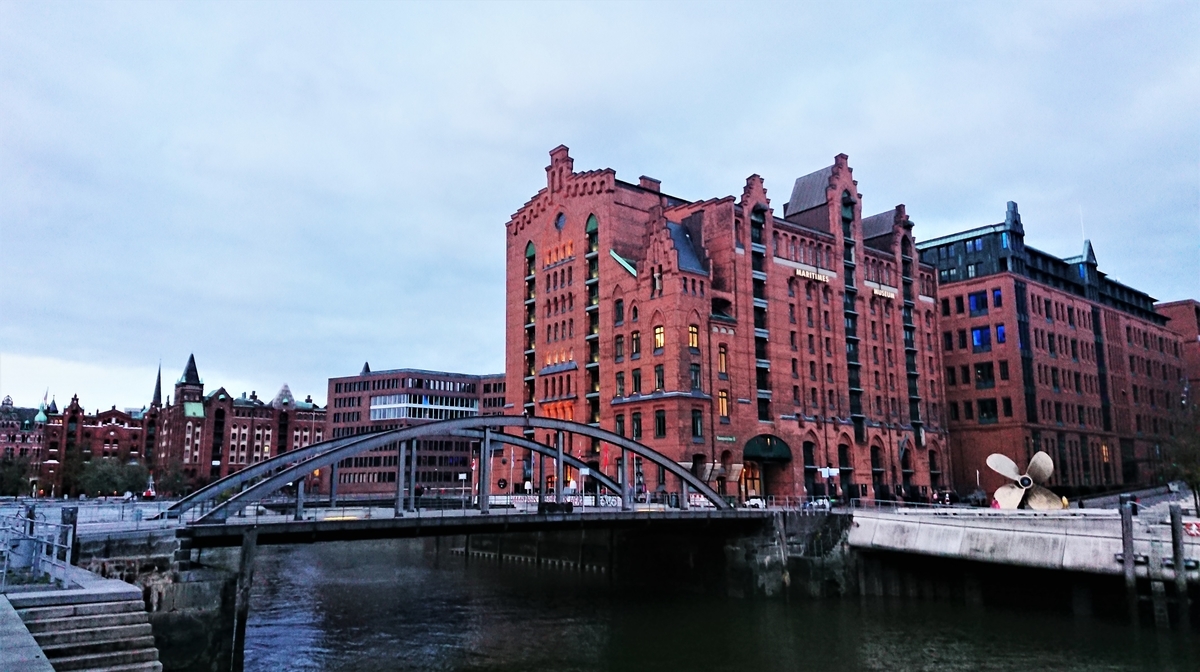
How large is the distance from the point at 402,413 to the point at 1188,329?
12224 cm

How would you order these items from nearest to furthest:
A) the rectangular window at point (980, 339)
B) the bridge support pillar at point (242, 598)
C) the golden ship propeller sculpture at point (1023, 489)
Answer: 1. the bridge support pillar at point (242, 598)
2. the golden ship propeller sculpture at point (1023, 489)
3. the rectangular window at point (980, 339)

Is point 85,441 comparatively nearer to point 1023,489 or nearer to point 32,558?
point 32,558

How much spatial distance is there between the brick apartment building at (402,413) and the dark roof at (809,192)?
64526mm

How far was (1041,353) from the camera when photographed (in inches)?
3415

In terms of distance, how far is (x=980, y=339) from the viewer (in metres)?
87.8

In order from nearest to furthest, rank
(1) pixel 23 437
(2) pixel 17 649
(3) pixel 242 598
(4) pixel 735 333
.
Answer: (2) pixel 17 649 < (3) pixel 242 598 < (4) pixel 735 333 < (1) pixel 23 437

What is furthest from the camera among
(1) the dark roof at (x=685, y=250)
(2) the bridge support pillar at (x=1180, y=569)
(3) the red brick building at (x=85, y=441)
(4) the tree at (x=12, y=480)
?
(3) the red brick building at (x=85, y=441)

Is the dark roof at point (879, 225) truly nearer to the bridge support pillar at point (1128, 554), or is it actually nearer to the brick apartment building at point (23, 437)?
the bridge support pillar at point (1128, 554)

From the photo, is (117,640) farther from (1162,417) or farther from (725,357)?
(1162,417)

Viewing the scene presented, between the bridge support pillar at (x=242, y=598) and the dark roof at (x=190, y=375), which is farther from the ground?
the dark roof at (x=190, y=375)

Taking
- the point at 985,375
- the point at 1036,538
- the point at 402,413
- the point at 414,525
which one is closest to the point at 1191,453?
the point at 1036,538

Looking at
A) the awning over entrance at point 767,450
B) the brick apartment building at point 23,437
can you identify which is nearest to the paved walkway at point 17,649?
the awning over entrance at point 767,450

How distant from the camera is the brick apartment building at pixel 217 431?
6122 inches

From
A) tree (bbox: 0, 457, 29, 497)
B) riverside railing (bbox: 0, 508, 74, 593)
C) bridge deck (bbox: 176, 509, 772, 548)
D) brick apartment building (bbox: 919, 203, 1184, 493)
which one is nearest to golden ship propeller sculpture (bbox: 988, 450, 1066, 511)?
bridge deck (bbox: 176, 509, 772, 548)
